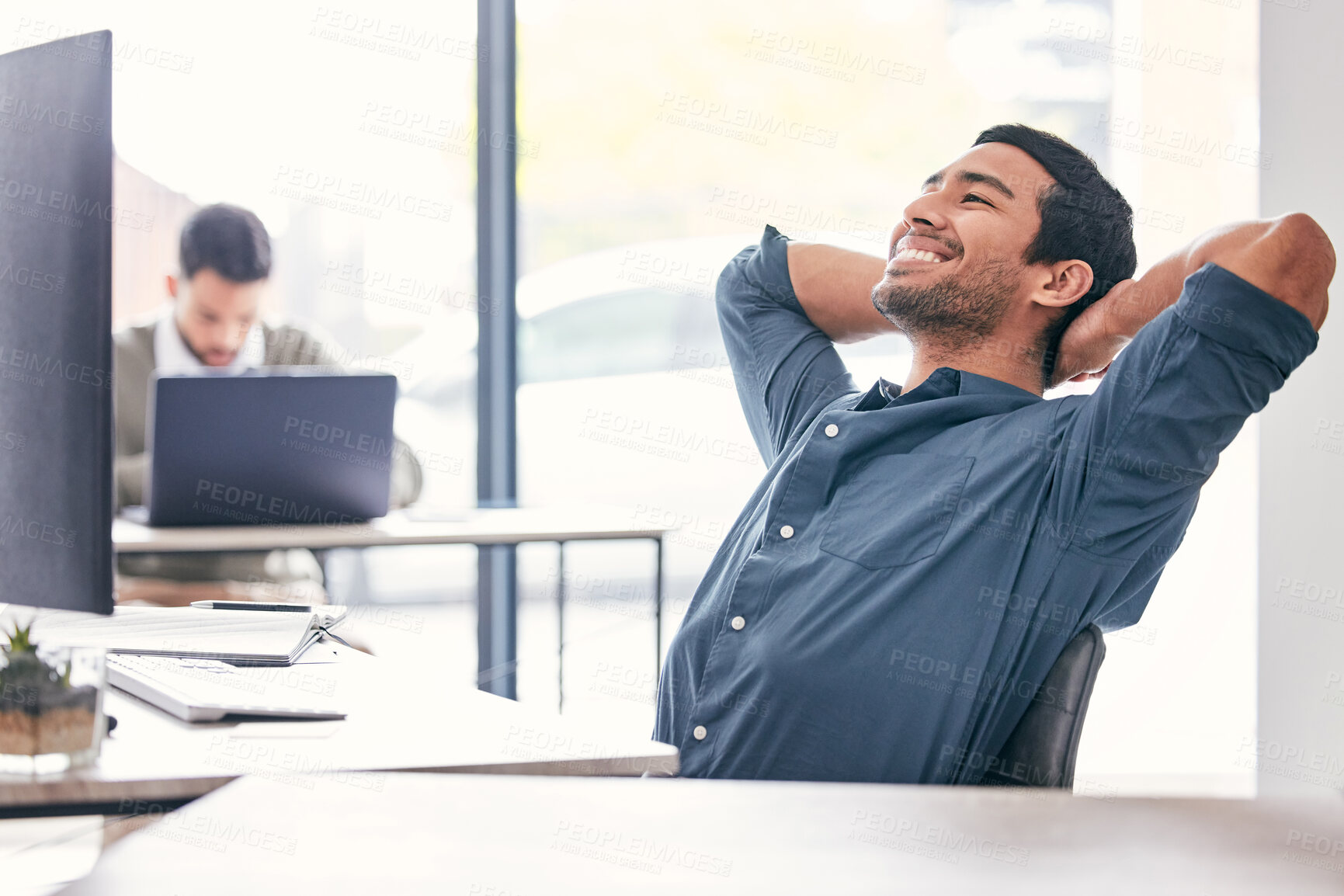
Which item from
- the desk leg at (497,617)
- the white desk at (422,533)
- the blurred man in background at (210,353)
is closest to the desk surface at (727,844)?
the white desk at (422,533)

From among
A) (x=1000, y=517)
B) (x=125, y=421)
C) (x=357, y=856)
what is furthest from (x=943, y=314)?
(x=125, y=421)

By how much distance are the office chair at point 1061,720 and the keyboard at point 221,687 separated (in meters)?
0.66

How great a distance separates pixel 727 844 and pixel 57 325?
0.75 m

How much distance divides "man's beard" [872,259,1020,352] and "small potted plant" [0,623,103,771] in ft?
3.71

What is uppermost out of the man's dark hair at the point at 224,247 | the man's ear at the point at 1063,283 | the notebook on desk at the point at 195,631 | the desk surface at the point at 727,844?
the man's dark hair at the point at 224,247

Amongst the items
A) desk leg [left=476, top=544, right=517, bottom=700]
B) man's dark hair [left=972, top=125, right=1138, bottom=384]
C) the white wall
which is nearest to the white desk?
desk leg [left=476, top=544, right=517, bottom=700]

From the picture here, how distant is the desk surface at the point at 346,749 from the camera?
2.44 ft

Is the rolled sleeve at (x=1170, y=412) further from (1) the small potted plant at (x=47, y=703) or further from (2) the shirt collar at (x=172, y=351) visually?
(2) the shirt collar at (x=172, y=351)

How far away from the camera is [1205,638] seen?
3.05m

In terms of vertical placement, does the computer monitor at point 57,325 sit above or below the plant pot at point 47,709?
above

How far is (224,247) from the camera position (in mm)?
2750

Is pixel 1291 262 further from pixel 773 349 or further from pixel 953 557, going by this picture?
pixel 773 349

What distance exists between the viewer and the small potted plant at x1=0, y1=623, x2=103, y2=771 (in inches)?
29.5

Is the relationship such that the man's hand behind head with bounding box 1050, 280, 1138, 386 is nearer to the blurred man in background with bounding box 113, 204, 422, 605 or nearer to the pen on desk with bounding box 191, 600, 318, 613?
the pen on desk with bounding box 191, 600, 318, 613
